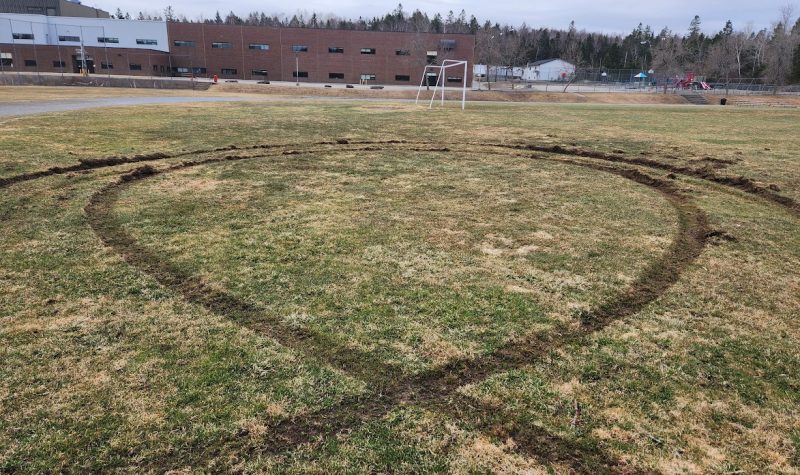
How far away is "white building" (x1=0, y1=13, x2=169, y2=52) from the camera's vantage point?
6370 cm

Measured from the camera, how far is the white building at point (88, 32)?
63.7 m

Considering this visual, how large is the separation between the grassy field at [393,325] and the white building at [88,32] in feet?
217

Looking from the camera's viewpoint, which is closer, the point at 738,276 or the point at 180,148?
the point at 738,276

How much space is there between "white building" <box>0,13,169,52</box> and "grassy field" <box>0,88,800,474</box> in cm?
6608

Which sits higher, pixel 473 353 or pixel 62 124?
pixel 62 124

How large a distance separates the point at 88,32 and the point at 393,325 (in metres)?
77.3

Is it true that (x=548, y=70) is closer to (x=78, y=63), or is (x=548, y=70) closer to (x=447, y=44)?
(x=447, y=44)

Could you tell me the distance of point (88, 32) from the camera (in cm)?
6462

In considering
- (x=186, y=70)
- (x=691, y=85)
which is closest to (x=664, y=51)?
(x=691, y=85)

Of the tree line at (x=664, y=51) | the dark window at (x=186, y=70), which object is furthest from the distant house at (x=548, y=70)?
the dark window at (x=186, y=70)

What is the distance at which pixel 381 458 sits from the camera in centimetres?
279

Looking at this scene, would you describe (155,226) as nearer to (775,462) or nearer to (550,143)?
(775,462)

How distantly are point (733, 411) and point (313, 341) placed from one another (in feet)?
9.65

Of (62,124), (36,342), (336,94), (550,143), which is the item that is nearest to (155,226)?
(36,342)
